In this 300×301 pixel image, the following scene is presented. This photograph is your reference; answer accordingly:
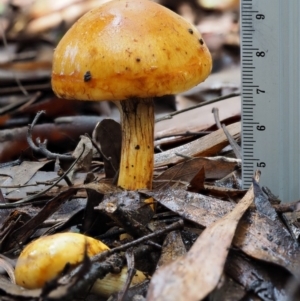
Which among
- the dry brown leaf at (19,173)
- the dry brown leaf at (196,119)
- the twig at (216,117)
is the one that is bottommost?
the dry brown leaf at (196,119)

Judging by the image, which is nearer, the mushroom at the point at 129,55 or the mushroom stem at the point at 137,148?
the mushroom at the point at 129,55

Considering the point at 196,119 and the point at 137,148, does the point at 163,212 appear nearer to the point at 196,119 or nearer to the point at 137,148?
the point at 137,148

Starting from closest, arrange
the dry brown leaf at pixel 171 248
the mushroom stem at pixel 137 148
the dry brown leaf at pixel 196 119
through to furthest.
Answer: the dry brown leaf at pixel 171 248
the mushroom stem at pixel 137 148
the dry brown leaf at pixel 196 119

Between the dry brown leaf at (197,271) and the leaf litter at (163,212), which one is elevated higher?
the dry brown leaf at (197,271)

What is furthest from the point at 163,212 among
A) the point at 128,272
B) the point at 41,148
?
the point at 41,148

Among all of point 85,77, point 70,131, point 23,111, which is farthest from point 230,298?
point 23,111

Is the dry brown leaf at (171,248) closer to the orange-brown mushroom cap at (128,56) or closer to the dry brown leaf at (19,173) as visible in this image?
the orange-brown mushroom cap at (128,56)

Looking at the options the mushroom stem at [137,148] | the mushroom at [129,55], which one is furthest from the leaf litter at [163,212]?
the mushroom at [129,55]
